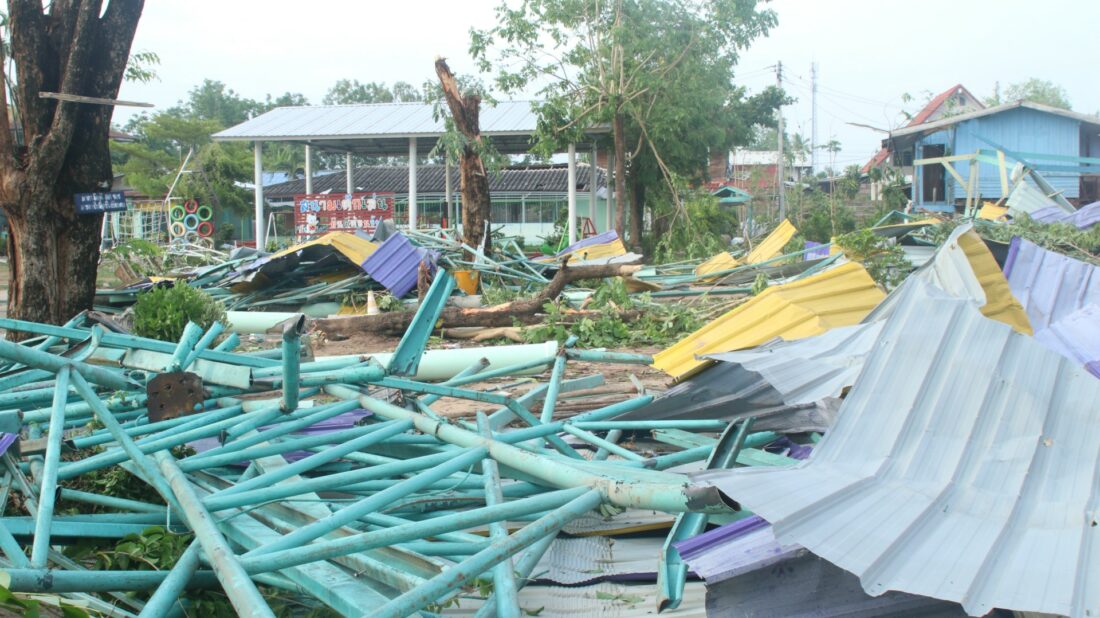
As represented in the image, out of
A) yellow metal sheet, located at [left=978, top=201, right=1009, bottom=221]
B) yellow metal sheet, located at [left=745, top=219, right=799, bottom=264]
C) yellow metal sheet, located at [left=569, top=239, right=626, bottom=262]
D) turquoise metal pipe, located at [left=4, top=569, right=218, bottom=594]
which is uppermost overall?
yellow metal sheet, located at [left=978, top=201, right=1009, bottom=221]

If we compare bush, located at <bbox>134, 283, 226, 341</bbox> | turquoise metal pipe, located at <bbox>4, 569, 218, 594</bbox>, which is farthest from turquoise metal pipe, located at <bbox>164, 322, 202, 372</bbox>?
bush, located at <bbox>134, 283, 226, 341</bbox>

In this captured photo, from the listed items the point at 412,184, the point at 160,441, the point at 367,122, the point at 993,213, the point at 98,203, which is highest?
the point at 367,122

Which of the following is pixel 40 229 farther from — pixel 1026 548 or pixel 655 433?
pixel 1026 548

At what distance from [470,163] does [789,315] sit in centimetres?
927

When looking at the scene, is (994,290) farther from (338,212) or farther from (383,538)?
(338,212)

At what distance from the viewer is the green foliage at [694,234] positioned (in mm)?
17578

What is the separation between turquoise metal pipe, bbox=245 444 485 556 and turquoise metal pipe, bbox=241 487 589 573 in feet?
0.11

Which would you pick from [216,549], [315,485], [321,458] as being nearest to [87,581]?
[216,549]

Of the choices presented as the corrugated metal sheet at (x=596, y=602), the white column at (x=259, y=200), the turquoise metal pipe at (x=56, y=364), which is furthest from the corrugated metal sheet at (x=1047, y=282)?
the white column at (x=259, y=200)

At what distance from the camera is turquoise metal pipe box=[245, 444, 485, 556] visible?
8.57ft

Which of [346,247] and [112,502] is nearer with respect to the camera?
[112,502]

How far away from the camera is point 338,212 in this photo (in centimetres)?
2011

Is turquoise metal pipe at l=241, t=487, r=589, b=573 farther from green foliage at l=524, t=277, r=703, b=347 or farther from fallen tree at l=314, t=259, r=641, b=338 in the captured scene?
fallen tree at l=314, t=259, r=641, b=338

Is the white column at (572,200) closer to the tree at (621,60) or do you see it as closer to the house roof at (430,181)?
the tree at (621,60)
